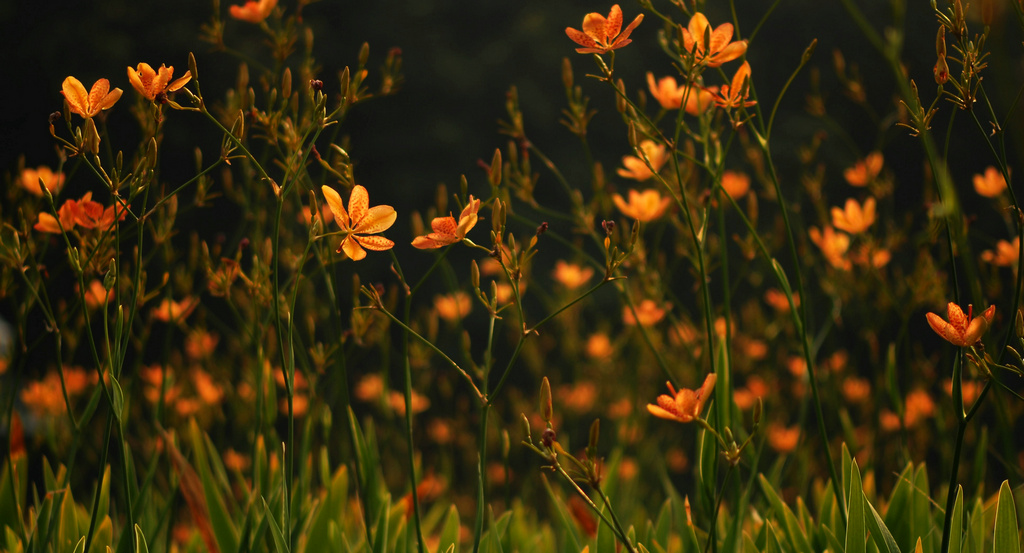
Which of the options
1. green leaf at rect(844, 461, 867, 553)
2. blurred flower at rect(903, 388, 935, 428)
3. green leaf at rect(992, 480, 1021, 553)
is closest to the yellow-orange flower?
green leaf at rect(844, 461, 867, 553)

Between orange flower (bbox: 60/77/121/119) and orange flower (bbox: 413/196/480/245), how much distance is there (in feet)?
1.17

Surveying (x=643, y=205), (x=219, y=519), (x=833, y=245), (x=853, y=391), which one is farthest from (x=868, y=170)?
(x=219, y=519)

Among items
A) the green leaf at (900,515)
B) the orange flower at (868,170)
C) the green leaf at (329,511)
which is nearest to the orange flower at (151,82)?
the green leaf at (329,511)

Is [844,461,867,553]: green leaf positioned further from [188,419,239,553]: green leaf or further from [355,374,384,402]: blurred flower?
[355,374,384,402]: blurred flower

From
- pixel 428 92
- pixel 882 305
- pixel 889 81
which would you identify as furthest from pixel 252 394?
pixel 889 81

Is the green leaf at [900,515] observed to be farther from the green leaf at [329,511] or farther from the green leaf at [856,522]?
the green leaf at [329,511]

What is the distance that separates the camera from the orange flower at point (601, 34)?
80 cm

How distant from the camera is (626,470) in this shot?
225 cm

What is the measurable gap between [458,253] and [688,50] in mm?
2337

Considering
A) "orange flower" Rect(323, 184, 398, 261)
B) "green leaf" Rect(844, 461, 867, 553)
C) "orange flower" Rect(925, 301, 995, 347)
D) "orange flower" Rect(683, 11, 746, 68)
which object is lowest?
"green leaf" Rect(844, 461, 867, 553)

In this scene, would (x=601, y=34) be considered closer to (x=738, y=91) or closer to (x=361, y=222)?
(x=738, y=91)

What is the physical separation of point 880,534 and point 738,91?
58cm

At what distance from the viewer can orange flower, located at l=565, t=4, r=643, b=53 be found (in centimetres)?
80

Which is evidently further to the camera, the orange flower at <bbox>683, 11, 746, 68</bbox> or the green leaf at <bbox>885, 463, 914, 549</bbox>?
the green leaf at <bbox>885, 463, 914, 549</bbox>
